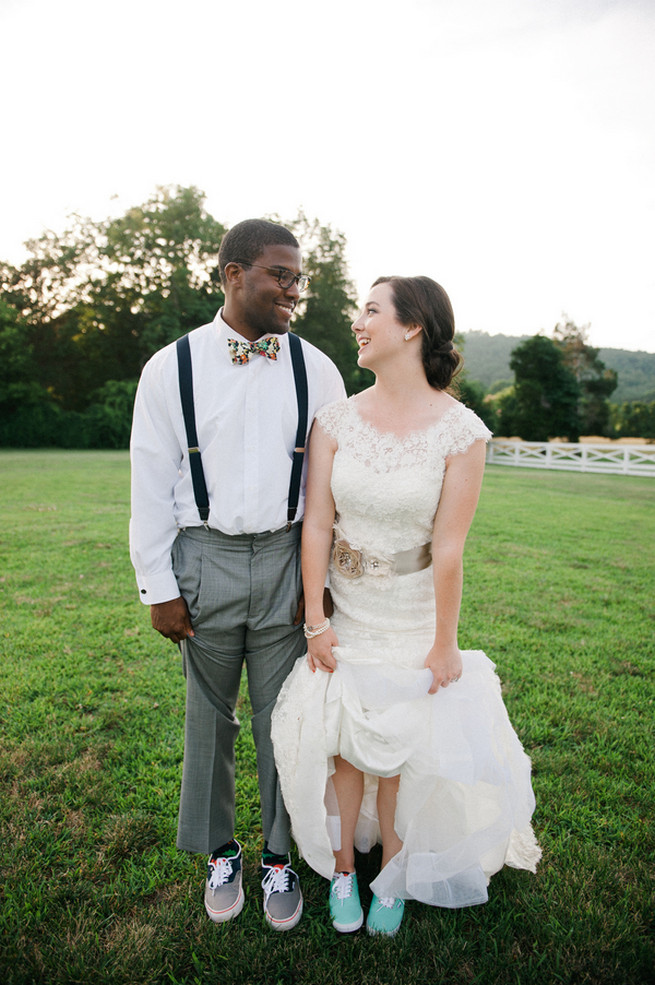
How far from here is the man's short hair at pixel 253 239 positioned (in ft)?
6.73

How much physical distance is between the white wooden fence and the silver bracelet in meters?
22.0

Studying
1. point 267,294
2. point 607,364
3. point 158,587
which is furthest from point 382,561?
point 607,364

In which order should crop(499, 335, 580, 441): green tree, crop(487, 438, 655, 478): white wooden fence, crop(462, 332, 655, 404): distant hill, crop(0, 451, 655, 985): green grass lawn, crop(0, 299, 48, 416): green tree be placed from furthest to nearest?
crop(462, 332, 655, 404): distant hill
crop(499, 335, 580, 441): green tree
crop(0, 299, 48, 416): green tree
crop(487, 438, 655, 478): white wooden fence
crop(0, 451, 655, 985): green grass lawn

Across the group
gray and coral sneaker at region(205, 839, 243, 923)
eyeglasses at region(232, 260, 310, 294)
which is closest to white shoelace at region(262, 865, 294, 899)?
gray and coral sneaker at region(205, 839, 243, 923)

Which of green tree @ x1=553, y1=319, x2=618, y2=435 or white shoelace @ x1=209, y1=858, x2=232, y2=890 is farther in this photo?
green tree @ x1=553, y1=319, x2=618, y2=435

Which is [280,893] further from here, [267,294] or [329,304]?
[329,304]

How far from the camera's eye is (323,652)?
2.17 metres

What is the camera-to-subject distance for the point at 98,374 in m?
36.1

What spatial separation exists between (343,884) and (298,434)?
1.70m

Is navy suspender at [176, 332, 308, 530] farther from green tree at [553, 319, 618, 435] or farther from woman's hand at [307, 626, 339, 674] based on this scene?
→ green tree at [553, 319, 618, 435]

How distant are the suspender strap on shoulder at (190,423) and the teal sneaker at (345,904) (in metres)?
1.48

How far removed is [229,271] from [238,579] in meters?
1.13

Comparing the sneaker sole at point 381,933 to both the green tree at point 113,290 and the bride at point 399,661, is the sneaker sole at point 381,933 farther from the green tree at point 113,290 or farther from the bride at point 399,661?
the green tree at point 113,290

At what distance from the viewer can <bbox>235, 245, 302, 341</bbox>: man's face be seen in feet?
6.74
